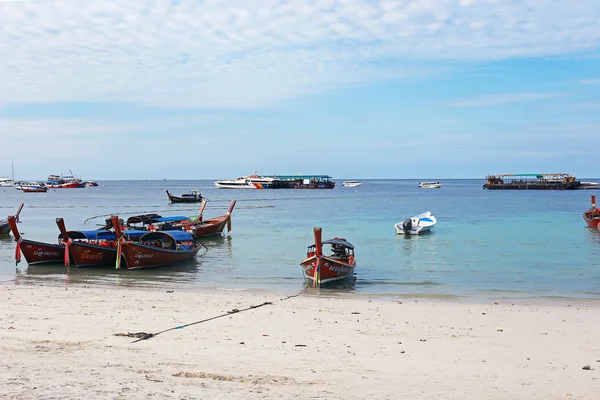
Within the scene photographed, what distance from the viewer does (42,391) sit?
283 inches

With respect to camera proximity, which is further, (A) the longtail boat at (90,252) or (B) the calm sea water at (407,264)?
(A) the longtail boat at (90,252)

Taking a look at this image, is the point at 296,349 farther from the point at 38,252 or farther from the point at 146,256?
the point at 38,252

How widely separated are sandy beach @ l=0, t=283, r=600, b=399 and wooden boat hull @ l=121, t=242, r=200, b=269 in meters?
7.17

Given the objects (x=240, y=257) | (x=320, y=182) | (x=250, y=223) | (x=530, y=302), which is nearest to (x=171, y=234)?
(x=240, y=257)

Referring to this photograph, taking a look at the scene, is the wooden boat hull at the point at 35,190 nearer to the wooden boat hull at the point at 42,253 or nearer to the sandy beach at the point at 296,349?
the wooden boat hull at the point at 42,253

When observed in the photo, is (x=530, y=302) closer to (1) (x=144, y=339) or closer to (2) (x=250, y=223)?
(1) (x=144, y=339)

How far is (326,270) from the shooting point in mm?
19969

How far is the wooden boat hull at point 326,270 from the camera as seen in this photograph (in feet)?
65.1

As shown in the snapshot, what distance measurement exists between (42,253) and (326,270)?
1262cm

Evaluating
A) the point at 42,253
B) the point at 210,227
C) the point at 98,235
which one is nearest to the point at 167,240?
the point at 98,235

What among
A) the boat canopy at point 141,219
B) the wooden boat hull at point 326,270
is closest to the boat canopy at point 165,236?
the boat canopy at point 141,219

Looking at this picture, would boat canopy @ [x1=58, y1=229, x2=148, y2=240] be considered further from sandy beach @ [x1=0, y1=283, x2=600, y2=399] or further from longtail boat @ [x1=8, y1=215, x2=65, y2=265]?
sandy beach @ [x1=0, y1=283, x2=600, y2=399]

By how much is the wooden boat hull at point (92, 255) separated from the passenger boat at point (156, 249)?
0.85 meters

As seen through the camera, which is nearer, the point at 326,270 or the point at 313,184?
the point at 326,270
